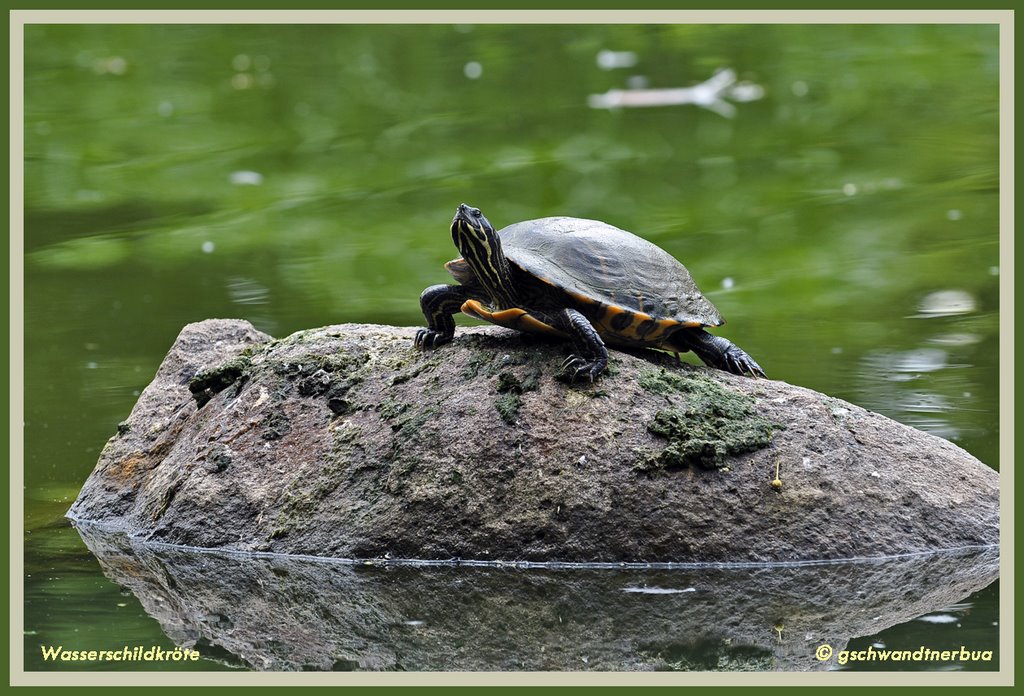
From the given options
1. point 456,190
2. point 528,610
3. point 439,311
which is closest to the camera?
point 528,610

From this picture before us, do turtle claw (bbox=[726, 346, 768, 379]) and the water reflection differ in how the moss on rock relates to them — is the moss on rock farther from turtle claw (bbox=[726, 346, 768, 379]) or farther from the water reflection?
Result: the water reflection

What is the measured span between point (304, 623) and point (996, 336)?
4565 millimetres

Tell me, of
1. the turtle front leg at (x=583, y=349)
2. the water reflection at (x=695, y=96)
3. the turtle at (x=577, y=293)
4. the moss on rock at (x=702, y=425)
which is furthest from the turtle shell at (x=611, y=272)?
the water reflection at (x=695, y=96)

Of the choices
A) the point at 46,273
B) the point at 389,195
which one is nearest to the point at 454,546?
the point at 46,273

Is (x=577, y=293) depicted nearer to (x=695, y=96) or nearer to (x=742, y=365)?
(x=742, y=365)

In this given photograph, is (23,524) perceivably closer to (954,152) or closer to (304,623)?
(304,623)

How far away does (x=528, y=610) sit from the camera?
154 inches

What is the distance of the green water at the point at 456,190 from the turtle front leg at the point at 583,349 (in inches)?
57.6

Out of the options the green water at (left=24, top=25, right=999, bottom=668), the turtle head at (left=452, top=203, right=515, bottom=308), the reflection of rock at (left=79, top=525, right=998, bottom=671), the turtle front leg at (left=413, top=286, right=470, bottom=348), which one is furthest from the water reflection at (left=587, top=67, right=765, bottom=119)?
the reflection of rock at (left=79, top=525, right=998, bottom=671)

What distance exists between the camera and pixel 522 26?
16.5 metres

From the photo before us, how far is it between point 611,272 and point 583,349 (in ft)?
1.17

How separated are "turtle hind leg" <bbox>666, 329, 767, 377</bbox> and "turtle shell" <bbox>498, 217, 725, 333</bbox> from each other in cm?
10

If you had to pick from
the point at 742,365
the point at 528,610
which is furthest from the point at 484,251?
the point at 528,610

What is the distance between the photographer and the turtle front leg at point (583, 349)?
4480 mm
